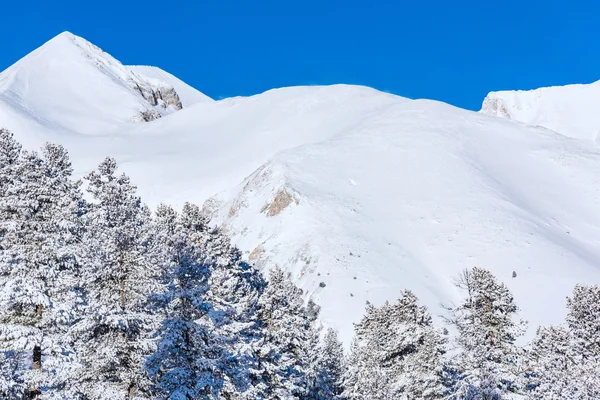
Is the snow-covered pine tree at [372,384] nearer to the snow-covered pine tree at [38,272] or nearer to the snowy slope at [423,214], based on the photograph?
the snow-covered pine tree at [38,272]

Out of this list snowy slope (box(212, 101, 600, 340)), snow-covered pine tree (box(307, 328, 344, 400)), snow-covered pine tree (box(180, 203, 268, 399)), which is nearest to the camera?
snow-covered pine tree (box(180, 203, 268, 399))

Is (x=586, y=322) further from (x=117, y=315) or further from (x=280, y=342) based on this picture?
(x=117, y=315)

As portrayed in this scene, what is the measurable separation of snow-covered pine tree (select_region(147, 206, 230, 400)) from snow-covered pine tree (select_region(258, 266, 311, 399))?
6.23 metres

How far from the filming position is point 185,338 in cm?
2036

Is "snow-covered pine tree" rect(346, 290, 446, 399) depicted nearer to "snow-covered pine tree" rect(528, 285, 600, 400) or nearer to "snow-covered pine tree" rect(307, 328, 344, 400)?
"snow-covered pine tree" rect(307, 328, 344, 400)

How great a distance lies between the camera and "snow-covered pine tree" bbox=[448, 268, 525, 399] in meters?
23.8

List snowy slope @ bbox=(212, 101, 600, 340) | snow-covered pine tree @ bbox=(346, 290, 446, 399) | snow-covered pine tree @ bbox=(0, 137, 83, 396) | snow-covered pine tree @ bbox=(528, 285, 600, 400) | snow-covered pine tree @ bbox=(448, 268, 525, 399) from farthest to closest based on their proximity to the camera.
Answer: snowy slope @ bbox=(212, 101, 600, 340), snow-covered pine tree @ bbox=(346, 290, 446, 399), snow-covered pine tree @ bbox=(528, 285, 600, 400), snow-covered pine tree @ bbox=(448, 268, 525, 399), snow-covered pine tree @ bbox=(0, 137, 83, 396)

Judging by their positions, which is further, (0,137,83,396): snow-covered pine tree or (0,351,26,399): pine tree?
(0,137,83,396): snow-covered pine tree

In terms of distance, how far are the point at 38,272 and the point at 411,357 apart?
1899 cm

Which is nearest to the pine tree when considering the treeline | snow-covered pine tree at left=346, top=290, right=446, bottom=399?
the treeline

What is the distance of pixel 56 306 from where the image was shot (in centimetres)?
1614

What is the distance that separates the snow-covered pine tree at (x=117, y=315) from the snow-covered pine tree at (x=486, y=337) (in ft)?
37.2

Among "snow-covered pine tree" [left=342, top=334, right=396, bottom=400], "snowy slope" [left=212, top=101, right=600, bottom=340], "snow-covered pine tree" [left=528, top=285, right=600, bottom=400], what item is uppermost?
"snowy slope" [left=212, top=101, right=600, bottom=340]

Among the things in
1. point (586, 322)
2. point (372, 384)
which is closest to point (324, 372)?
point (372, 384)
